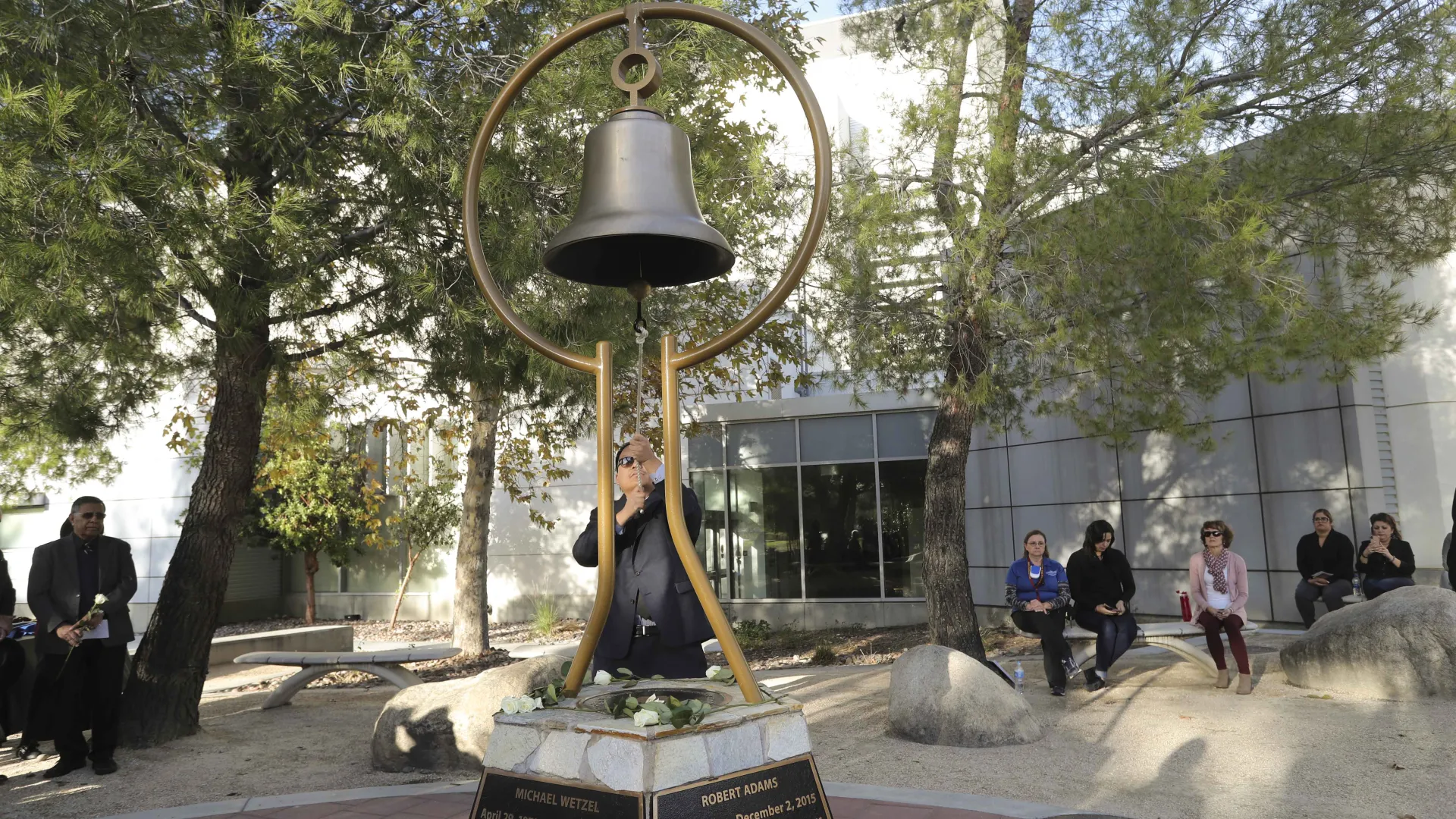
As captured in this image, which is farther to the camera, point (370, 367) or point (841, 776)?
point (370, 367)

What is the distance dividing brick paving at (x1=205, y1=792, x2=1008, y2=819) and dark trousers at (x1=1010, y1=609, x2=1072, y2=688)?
13.3 ft

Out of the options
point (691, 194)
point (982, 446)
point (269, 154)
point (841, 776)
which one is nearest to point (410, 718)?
point (841, 776)

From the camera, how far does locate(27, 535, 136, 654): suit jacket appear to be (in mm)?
6820

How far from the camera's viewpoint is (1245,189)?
8.49 m

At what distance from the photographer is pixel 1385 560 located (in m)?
10.6

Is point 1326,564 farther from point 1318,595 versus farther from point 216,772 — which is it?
point 216,772

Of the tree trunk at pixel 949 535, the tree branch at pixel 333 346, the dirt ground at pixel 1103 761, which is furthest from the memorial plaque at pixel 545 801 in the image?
the tree trunk at pixel 949 535

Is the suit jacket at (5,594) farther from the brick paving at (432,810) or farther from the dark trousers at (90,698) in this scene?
the brick paving at (432,810)

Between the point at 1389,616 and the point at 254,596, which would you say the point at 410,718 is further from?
the point at 254,596

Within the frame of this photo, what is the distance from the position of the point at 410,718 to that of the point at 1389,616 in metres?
7.77

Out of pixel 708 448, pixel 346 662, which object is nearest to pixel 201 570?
pixel 346 662

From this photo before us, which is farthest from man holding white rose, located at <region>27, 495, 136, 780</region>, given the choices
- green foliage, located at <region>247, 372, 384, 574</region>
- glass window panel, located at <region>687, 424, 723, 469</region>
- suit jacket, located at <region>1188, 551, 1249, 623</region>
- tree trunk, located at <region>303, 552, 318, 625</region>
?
tree trunk, located at <region>303, 552, 318, 625</region>

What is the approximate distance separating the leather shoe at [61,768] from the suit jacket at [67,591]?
2.39ft

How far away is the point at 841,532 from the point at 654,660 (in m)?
14.0
